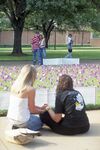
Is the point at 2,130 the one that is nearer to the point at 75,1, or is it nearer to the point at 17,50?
the point at 75,1

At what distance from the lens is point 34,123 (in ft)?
23.4

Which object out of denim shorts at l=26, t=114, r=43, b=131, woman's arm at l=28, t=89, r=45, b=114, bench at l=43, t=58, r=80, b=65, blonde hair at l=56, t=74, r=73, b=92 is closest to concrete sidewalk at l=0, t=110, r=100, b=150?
denim shorts at l=26, t=114, r=43, b=131

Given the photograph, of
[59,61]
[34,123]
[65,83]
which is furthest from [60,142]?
[59,61]

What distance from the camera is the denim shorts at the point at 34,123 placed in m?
7.04

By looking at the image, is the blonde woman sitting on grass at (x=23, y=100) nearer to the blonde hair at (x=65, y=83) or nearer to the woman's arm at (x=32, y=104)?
the woman's arm at (x=32, y=104)

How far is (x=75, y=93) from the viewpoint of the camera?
7.21 m

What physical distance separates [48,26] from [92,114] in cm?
4645

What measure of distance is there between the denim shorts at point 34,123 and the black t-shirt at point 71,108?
36 centimetres

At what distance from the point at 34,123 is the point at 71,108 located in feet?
2.12

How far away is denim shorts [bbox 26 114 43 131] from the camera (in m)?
7.04

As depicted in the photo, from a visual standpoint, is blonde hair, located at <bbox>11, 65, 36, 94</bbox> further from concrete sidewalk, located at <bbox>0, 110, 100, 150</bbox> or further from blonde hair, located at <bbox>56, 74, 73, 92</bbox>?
concrete sidewalk, located at <bbox>0, 110, 100, 150</bbox>

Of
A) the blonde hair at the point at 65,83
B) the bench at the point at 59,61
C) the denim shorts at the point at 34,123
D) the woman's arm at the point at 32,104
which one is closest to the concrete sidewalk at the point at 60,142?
the denim shorts at the point at 34,123

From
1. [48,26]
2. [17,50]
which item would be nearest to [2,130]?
[17,50]

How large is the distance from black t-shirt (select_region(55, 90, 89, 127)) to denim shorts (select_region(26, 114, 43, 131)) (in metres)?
0.36
